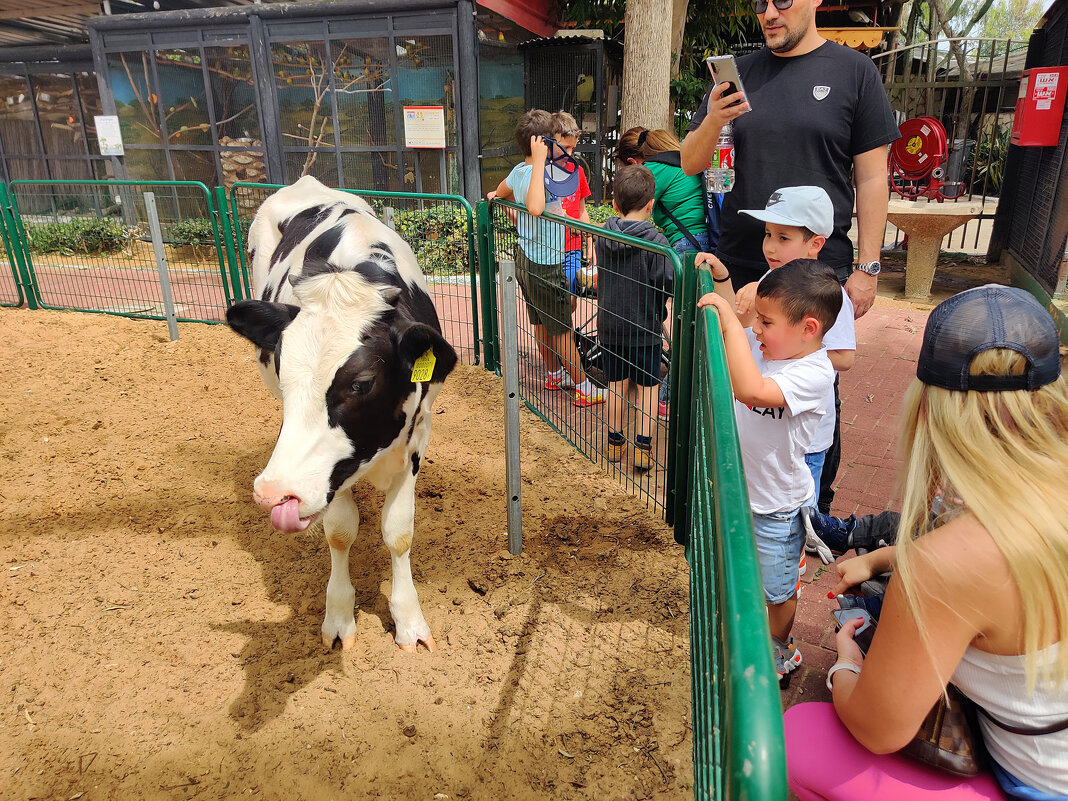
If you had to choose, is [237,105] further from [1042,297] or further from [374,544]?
[1042,297]

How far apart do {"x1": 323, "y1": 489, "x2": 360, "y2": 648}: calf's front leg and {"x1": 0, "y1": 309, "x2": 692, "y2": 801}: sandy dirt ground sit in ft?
0.23

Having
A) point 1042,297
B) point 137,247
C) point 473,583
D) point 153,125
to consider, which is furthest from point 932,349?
point 153,125

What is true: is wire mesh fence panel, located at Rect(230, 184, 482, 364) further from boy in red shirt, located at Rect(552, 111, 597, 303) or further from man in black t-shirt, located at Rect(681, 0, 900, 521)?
man in black t-shirt, located at Rect(681, 0, 900, 521)

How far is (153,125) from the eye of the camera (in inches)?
416

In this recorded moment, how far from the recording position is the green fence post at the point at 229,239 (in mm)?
6410

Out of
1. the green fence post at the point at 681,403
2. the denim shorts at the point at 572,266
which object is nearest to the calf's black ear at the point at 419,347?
the green fence post at the point at 681,403

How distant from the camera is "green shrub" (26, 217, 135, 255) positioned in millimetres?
7906

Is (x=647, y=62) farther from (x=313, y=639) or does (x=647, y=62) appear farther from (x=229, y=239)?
(x=313, y=639)

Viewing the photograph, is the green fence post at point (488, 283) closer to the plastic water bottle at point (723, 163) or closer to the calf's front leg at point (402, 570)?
the plastic water bottle at point (723, 163)

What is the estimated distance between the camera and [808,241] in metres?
2.70

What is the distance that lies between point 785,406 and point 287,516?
1521mm

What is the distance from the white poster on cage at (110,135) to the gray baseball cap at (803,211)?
10868 millimetres

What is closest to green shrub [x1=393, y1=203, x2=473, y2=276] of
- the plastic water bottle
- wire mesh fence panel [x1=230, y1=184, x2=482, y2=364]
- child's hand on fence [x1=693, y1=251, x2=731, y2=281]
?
wire mesh fence panel [x1=230, y1=184, x2=482, y2=364]

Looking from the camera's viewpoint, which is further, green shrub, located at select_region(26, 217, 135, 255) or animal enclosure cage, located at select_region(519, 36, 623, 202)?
animal enclosure cage, located at select_region(519, 36, 623, 202)
